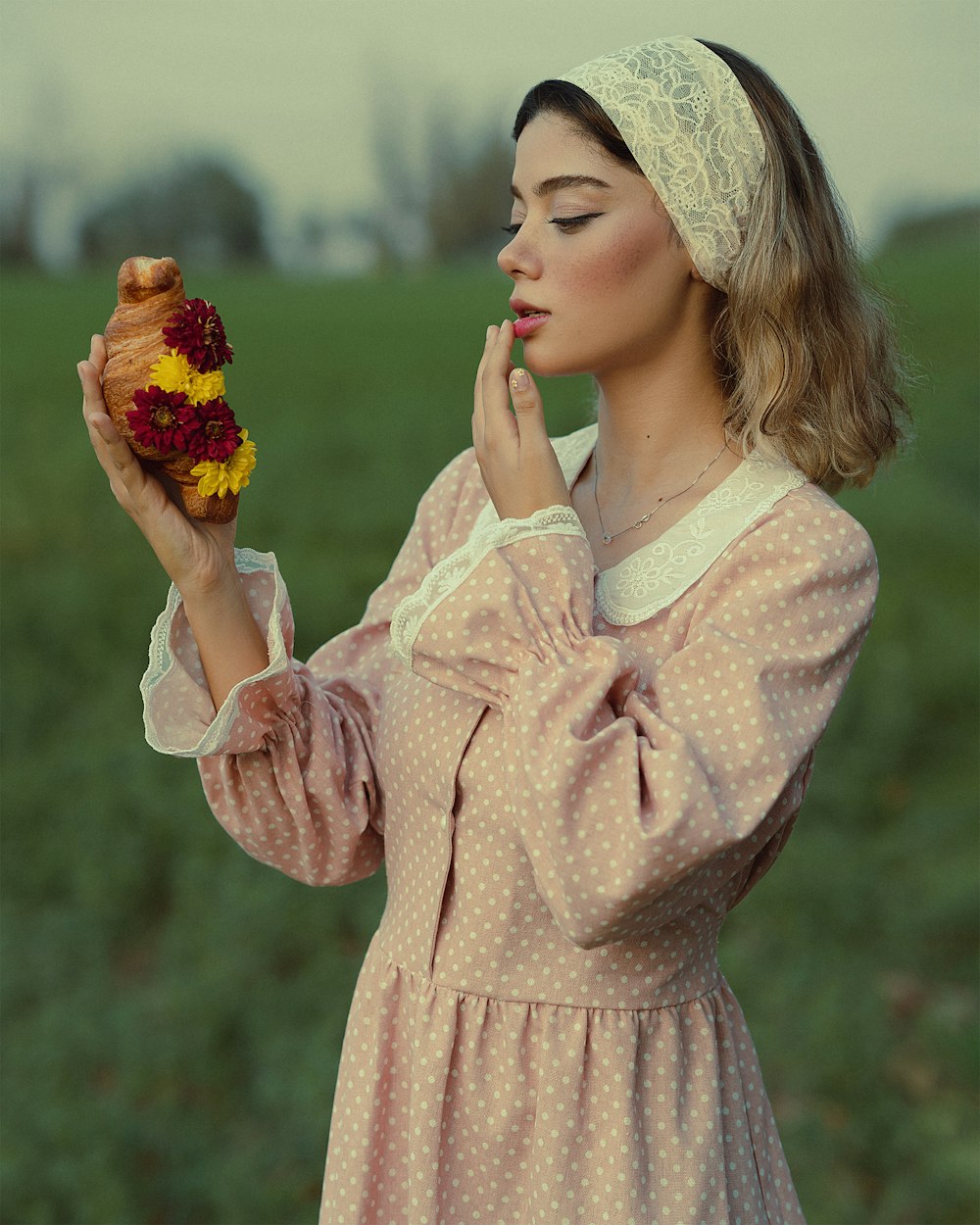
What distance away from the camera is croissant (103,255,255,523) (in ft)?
5.90

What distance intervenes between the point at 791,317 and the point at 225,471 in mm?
809

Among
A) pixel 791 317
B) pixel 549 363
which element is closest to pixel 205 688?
pixel 549 363

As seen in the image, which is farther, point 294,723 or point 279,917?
point 279,917

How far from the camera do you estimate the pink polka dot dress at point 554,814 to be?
1723mm

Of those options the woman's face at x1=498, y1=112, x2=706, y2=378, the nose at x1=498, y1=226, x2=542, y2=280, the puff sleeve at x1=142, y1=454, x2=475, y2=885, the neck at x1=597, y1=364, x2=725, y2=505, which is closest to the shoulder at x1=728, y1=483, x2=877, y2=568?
the neck at x1=597, y1=364, x2=725, y2=505

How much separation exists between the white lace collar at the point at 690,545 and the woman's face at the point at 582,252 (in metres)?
0.25

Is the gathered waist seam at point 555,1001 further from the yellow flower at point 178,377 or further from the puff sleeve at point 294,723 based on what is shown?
the yellow flower at point 178,377

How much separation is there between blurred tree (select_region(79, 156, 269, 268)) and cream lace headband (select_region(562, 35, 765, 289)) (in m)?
6.69

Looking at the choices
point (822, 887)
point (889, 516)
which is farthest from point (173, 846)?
point (889, 516)

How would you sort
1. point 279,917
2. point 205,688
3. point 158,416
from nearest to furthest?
point 158,416 < point 205,688 < point 279,917

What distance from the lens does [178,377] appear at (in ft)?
5.90

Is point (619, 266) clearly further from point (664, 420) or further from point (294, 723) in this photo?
point (294, 723)

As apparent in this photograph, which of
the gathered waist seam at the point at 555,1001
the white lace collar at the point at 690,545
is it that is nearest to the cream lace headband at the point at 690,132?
the white lace collar at the point at 690,545

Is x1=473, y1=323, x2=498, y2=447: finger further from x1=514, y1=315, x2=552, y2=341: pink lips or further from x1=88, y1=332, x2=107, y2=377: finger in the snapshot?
x1=88, y1=332, x2=107, y2=377: finger
